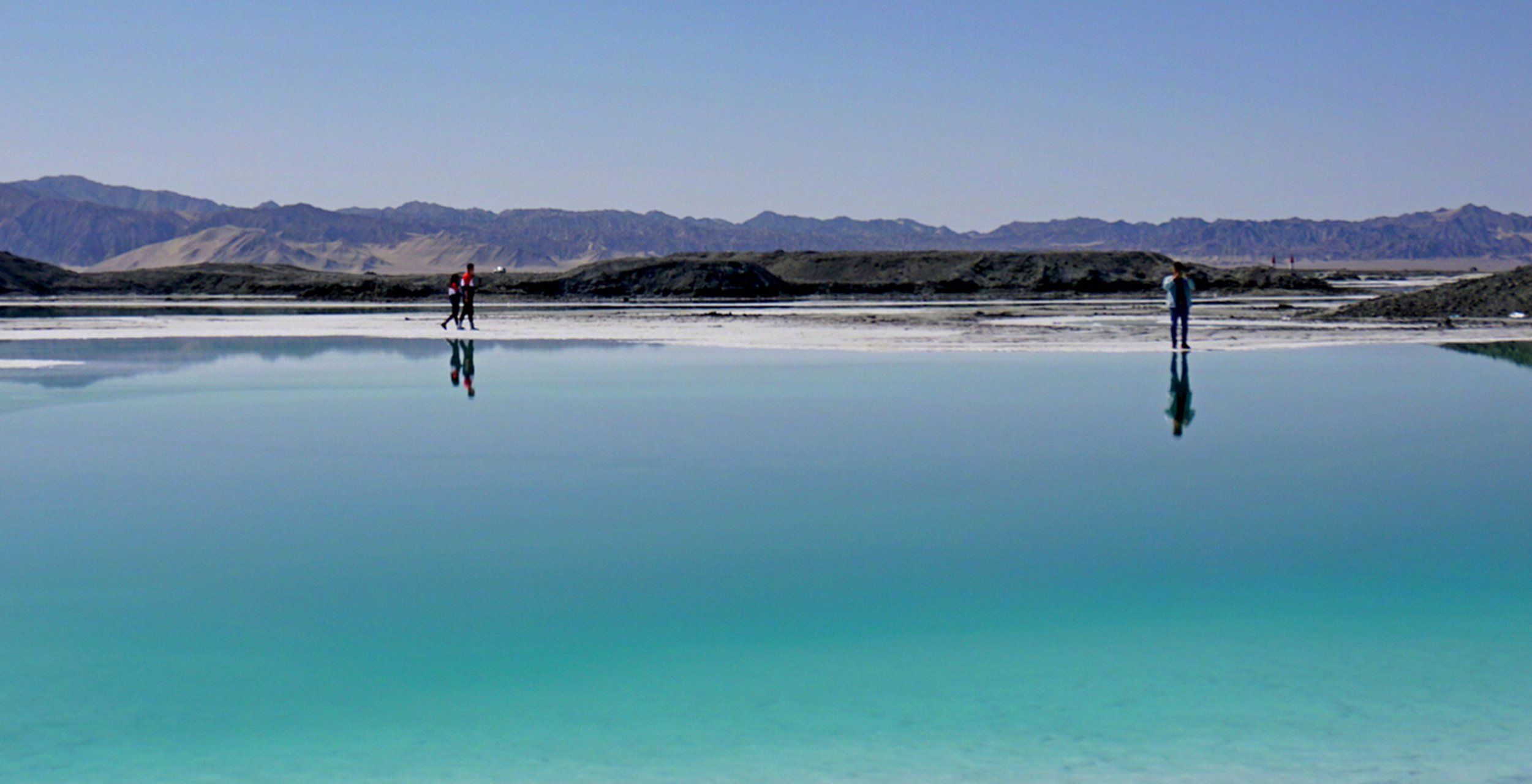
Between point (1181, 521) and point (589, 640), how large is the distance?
346cm

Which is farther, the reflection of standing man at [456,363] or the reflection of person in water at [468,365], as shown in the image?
the reflection of standing man at [456,363]

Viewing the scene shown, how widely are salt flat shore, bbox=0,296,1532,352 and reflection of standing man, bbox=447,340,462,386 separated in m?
2.60

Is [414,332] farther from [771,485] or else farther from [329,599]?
[329,599]

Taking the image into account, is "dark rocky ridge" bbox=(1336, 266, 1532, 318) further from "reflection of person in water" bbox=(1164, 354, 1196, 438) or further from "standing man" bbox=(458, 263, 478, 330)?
"standing man" bbox=(458, 263, 478, 330)

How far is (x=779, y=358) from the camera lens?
2039 cm

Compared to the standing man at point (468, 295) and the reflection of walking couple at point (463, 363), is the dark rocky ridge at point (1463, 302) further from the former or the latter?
the reflection of walking couple at point (463, 363)

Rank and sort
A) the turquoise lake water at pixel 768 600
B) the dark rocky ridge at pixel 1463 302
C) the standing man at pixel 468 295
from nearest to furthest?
1. the turquoise lake water at pixel 768 600
2. the standing man at pixel 468 295
3. the dark rocky ridge at pixel 1463 302

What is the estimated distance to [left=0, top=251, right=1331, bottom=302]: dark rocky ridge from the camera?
64.0m

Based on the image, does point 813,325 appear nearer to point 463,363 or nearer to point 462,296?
point 462,296

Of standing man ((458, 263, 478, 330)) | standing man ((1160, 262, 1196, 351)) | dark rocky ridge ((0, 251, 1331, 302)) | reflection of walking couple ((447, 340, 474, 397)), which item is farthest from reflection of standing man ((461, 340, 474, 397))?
dark rocky ridge ((0, 251, 1331, 302))

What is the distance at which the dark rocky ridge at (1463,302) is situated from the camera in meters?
32.9

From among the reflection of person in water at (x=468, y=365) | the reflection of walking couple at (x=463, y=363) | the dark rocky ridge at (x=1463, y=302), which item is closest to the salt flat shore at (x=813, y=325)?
the dark rocky ridge at (x=1463, y=302)

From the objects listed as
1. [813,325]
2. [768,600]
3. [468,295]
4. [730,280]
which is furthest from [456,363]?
[730,280]

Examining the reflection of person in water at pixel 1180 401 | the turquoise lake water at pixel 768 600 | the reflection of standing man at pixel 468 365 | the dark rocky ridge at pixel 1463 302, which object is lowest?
the turquoise lake water at pixel 768 600
